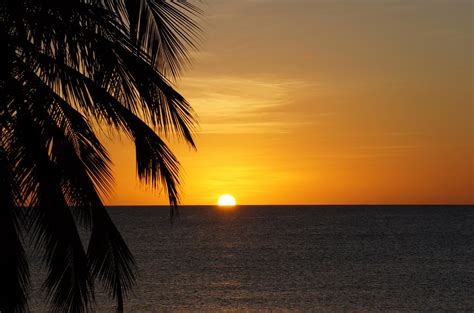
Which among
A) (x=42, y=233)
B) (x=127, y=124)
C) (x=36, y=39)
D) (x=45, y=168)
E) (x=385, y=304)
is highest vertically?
(x=36, y=39)

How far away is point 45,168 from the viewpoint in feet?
27.2

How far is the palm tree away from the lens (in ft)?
27.2

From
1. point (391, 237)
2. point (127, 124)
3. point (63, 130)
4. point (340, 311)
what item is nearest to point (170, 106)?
point (127, 124)

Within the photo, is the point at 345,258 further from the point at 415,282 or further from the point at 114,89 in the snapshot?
the point at 114,89

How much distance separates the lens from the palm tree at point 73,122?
829cm

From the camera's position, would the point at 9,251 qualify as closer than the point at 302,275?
Yes

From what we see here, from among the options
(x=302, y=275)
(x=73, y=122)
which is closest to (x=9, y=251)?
(x=73, y=122)

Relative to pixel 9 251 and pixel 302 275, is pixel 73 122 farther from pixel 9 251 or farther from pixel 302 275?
pixel 302 275

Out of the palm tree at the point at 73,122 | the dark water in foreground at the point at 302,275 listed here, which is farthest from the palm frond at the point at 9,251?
the dark water in foreground at the point at 302,275

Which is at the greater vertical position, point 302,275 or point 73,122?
point 73,122

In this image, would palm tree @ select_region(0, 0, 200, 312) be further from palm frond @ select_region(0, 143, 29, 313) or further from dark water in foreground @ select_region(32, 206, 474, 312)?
dark water in foreground @ select_region(32, 206, 474, 312)

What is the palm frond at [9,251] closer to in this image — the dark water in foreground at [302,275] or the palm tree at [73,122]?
the palm tree at [73,122]

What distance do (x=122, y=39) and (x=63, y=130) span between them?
4.51ft

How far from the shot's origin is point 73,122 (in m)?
8.93
